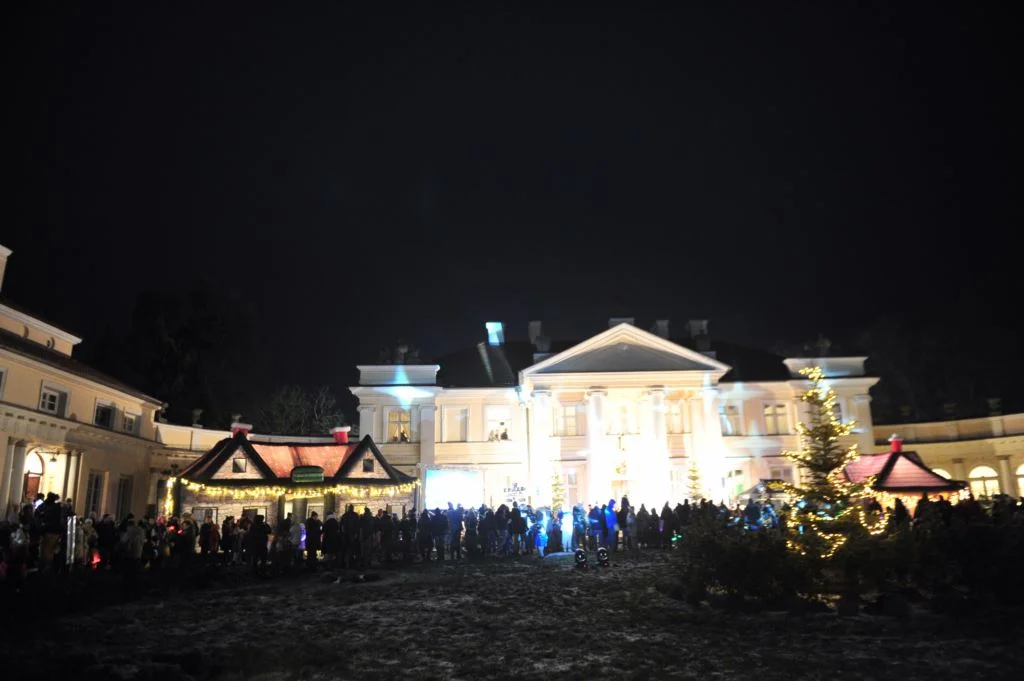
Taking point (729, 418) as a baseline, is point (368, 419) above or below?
above

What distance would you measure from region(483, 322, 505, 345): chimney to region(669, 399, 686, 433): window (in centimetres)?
1051

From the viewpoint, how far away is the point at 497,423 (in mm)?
35844

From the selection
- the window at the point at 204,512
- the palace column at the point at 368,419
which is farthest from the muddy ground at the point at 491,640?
the palace column at the point at 368,419

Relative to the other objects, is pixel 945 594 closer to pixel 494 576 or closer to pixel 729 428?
pixel 494 576

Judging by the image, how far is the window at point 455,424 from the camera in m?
35.7

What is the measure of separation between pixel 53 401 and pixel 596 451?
2198 cm

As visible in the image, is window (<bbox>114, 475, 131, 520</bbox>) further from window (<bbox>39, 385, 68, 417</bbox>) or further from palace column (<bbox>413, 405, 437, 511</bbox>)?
palace column (<bbox>413, 405, 437, 511</bbox>)

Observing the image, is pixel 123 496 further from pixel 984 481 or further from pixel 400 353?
pixel 984 481

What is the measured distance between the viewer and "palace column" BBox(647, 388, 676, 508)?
108 ft

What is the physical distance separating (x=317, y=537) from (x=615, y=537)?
932 centimetres

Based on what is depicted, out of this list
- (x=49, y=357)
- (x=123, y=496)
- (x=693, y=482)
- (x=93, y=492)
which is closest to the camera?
(x=49, y=357)

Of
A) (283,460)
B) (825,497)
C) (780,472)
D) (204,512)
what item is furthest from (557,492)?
(825,497)

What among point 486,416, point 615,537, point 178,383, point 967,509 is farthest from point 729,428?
point 178,383

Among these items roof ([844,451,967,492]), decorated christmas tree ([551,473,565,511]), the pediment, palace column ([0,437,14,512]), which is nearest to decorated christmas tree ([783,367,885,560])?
roof ([844,451,967,492])
